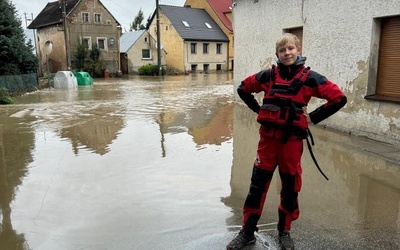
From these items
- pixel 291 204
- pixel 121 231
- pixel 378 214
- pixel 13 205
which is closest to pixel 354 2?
pixel 378 214

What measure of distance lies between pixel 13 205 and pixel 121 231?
1.66 metres

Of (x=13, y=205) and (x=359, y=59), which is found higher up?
(x=359, y=59)

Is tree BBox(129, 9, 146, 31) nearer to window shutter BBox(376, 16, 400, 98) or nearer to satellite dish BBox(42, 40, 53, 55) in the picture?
satellite dish BBox(42, 40, 53, 55)

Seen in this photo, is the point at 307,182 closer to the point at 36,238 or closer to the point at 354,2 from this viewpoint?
the point at 36,238

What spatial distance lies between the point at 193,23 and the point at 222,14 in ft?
17.4

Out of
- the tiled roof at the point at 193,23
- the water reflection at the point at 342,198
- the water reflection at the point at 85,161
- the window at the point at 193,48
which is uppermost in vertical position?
the tiled roof at the point at 193,23

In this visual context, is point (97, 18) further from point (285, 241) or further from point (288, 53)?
point (285, 241)

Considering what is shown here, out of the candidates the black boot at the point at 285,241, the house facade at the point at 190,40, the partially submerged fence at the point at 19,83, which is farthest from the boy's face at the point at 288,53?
the house facade at the point at 190,40

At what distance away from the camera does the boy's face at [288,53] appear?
122 inches

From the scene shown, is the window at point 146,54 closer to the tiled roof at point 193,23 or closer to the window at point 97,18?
the tiled roof at point 193,23

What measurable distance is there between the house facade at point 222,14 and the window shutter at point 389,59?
128 feet

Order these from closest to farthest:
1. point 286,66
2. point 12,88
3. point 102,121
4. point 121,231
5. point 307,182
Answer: point 286,66, point 121,231, point 307,182, point 102,121, point 12,88

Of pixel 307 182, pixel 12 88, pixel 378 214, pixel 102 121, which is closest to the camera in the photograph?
pixel 378 214

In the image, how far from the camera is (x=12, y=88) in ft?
59.5
